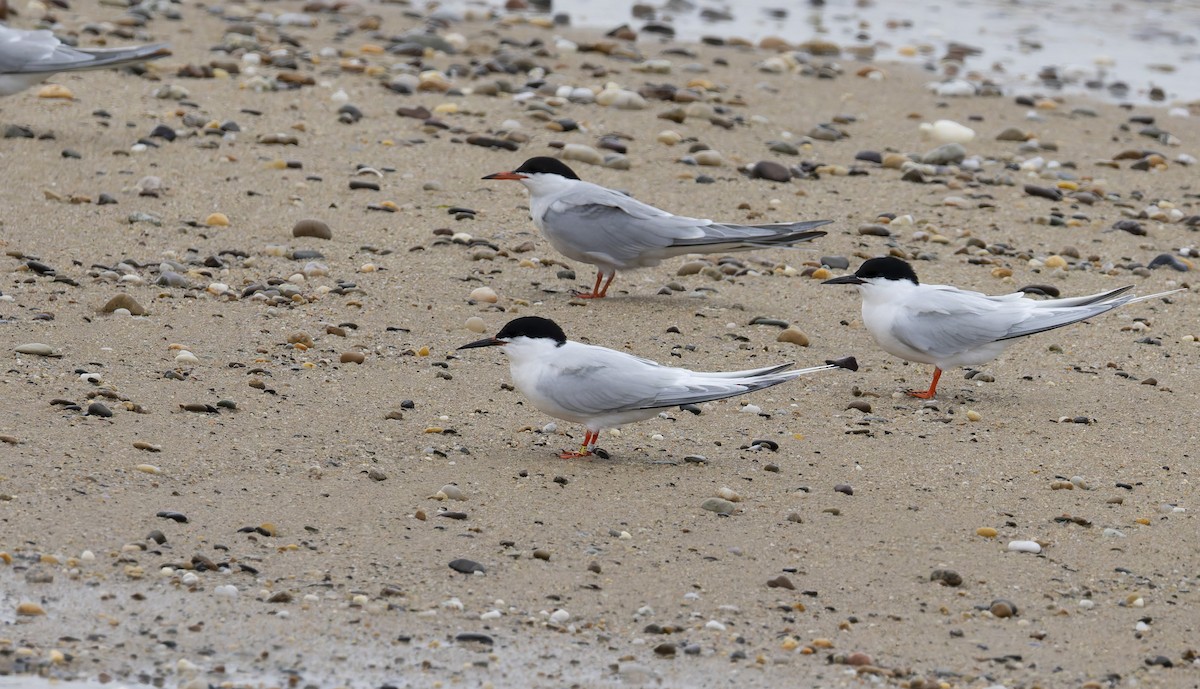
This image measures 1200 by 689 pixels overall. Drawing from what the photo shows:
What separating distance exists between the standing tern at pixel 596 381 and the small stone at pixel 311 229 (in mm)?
2294

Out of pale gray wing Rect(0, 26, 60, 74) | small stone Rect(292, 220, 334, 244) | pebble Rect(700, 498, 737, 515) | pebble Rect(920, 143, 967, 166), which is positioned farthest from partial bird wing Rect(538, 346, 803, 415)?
pale gray wing Rect(0, 26, 60, 74)

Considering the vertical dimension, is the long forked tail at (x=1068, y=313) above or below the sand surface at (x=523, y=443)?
above

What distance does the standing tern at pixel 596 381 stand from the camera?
5.03 meters

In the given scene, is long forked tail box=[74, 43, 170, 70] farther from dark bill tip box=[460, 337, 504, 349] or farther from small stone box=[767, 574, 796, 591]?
small stone box=[767, 574, 796, 591]

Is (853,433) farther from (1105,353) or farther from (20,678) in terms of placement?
(20,678)

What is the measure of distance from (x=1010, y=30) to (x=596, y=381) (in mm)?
10478

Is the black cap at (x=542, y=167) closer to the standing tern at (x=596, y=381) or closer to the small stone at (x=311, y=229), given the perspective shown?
the small stone at (x=311, y=229)

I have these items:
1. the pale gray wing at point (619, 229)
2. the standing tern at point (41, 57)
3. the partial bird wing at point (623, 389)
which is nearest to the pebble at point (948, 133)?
the pale gray wing at point (619, 229)

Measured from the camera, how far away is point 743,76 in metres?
11.1

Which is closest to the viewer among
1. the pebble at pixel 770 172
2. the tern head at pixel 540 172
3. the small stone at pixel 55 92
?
the tern head at pixel 540 172

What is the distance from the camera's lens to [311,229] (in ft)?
23.7

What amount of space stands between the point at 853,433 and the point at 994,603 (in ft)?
4.77

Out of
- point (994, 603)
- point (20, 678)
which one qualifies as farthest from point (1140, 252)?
point (20, 678)

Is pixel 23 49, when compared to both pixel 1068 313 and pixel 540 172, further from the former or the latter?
pixel 1068 313
